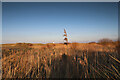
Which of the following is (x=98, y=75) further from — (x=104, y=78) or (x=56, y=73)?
(x=56, y=73)

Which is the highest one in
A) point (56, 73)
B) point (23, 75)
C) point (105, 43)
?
point (105, 43)

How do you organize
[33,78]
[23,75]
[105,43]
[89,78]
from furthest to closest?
[105,43]
[23,75]
[33,78]
[89,78]

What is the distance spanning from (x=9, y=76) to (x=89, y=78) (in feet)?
5.04

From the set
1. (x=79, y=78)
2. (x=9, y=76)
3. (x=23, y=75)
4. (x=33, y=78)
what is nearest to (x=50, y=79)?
(x=33, y=78)

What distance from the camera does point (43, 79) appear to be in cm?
125

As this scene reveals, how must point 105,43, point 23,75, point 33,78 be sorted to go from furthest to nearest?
point 105,43 → point 23,75 → point 33,78

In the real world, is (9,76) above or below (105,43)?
below

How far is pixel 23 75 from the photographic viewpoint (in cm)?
146

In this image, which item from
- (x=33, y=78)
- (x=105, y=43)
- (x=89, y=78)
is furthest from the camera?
(x=105, y=43)

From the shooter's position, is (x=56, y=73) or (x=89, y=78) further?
(x=56, y=73)

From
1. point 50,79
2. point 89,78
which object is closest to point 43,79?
point 50,79

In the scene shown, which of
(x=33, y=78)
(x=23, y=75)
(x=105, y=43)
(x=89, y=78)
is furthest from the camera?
(x=105, y=43)

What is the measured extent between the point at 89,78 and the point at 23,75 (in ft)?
4.34

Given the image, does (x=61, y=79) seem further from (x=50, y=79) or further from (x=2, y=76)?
(x=2, y=76)
